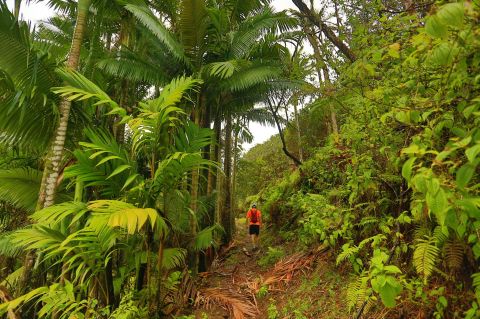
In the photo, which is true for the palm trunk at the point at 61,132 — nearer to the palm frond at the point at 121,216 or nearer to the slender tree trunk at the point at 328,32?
the palm frond at the point at 121,216

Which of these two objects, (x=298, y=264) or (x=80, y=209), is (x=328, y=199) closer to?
(x=298, y=264)

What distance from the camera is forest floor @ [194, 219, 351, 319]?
4.58m

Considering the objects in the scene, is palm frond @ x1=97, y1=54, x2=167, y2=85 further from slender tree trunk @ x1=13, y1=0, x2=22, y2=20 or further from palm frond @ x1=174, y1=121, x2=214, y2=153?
palm frond @ x1=174, y1=121, x2=214, y2=153

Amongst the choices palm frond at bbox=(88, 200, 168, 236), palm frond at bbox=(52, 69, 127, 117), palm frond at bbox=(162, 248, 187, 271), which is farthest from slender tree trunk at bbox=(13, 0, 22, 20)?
palm frond at bbox=(162, 248, 187, 271)

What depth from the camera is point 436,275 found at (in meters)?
3.28

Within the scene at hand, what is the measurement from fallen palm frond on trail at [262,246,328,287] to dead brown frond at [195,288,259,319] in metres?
0.57

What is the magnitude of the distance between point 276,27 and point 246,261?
5851 millimetres

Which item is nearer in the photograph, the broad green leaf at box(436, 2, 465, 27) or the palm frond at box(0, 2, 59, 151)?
the broad green leaf at box(436, 2, 465, 27)

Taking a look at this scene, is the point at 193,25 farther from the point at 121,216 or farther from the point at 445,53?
the point at 445,53

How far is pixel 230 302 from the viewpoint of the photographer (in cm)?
521

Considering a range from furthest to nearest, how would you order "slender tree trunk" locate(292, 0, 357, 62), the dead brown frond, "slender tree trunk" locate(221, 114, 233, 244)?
"slender tree trunk" locate(221, 114, 233, 244)
"slender tree trunk" locate(292, 0, 357, 62)
the dead brown frond

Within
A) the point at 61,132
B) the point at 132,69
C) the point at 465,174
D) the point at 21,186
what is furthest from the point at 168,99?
the point at 132,69

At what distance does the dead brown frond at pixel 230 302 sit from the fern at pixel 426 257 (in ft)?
8.97

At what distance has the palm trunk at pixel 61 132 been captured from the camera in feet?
14.2
